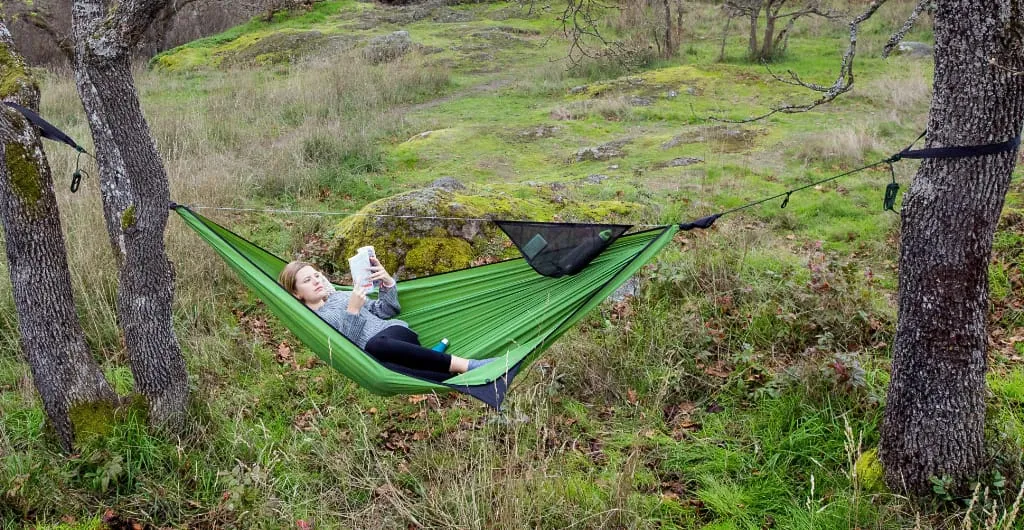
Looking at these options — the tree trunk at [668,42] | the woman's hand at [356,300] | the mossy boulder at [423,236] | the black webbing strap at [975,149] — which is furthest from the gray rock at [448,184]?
the tree trunk at [668,42]

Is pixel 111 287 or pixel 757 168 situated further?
pixel 757 168

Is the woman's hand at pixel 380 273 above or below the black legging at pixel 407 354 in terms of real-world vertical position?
above

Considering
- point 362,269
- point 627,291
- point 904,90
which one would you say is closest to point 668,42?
point 904,90

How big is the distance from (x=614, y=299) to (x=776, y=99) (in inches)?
269

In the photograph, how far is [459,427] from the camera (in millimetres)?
3035

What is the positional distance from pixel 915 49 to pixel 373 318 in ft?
39.5

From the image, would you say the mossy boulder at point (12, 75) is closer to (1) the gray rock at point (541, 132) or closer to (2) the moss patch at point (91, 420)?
(2) the moss patch at point (91, 420)

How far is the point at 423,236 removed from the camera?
4719 mm

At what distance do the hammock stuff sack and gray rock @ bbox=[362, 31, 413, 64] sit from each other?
34.9 ft

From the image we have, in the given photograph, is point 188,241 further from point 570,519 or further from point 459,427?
point 570,519

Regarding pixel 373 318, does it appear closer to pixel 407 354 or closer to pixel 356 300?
pixel 356 300

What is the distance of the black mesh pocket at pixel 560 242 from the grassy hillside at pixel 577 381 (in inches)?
20.3

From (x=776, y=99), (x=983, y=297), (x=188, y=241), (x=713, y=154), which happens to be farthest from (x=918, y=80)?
(x=188, y=241)

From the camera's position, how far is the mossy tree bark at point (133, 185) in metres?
2.44
